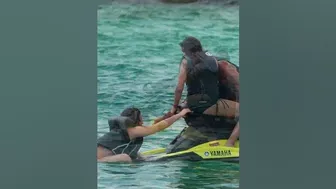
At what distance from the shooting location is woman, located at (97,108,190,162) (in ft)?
9.02

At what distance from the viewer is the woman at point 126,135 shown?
2750mm

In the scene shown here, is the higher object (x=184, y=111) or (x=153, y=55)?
(x=153, y=55)

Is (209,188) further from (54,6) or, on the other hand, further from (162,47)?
(54,6)

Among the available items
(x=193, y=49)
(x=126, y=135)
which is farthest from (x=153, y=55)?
(x=126, y=135)

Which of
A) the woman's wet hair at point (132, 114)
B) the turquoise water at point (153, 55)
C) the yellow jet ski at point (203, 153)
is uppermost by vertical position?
the turquoise water at point (153, 55)

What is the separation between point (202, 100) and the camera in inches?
111

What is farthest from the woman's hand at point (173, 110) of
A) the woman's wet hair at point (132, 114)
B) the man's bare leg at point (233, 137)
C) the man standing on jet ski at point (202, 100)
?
the man's bare leg at point (233, 137)

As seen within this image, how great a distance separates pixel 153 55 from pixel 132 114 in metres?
0.35

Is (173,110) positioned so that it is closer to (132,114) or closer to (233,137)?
(132,114)

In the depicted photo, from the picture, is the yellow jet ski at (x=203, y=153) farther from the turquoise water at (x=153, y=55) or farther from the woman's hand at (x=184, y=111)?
the woman's hand at (x=184, y=111)

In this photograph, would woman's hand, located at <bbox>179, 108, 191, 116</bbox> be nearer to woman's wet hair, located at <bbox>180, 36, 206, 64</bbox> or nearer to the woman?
the woman

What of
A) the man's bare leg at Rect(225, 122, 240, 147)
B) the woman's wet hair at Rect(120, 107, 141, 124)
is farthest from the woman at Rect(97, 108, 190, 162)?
the man's bare leg at Rect(225, 122, 240, 147)

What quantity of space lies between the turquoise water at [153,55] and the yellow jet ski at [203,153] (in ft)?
0.10

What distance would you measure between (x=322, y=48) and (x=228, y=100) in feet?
1.92
